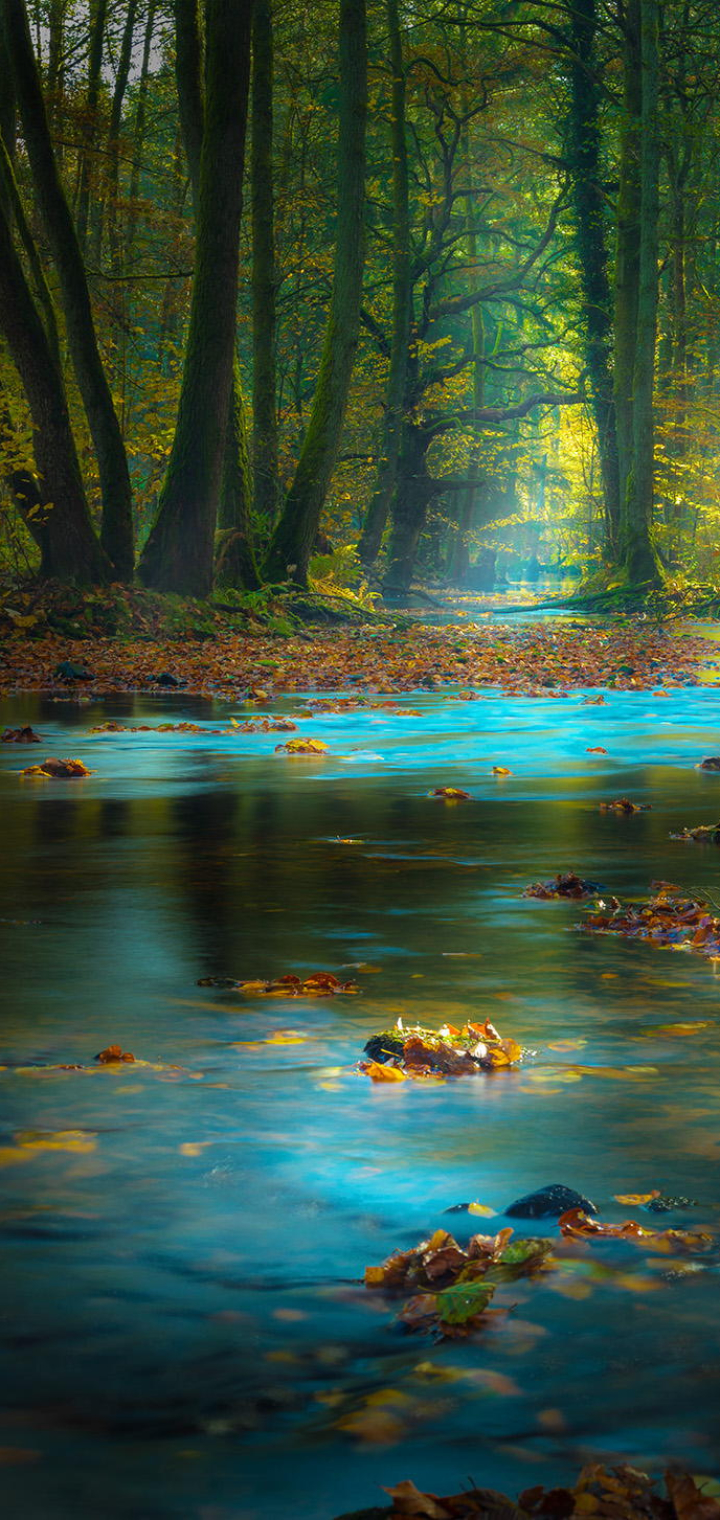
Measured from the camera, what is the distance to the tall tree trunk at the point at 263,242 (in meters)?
27.7

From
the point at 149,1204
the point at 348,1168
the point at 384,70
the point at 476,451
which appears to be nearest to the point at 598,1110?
the point at 348,1168

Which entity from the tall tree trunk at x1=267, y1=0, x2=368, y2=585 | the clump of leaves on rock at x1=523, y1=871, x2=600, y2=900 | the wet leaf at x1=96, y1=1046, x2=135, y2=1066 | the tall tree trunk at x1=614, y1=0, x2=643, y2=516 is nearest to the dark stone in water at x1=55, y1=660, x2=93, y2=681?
the tall tree trunk at x1=267, y1=0, x2=368, y2=585

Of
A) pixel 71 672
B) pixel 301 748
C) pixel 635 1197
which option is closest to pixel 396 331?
pixel 71 672

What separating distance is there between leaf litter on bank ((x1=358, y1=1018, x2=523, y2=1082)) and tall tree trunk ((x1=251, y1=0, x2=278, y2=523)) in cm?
2471

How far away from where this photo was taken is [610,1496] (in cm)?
206

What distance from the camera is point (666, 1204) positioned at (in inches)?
124

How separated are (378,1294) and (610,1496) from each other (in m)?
0.77

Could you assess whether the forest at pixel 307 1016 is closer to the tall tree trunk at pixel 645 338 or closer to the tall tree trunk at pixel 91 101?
the tall tree trunk at pixel 91 101

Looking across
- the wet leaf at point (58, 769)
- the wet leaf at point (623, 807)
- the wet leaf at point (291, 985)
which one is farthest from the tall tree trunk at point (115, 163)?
the wet leaf at point (291, 985)

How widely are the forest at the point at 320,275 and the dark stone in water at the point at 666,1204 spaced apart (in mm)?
19668

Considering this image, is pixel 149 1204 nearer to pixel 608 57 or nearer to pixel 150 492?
pixel 150 492

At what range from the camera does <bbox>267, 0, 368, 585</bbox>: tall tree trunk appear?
86.1 ft

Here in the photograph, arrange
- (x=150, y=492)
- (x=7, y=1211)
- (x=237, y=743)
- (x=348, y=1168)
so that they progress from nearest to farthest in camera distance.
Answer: (x=7, y=1211) < (x=348, y=1168) < (x=237, y=743) < (x=150, y=492)

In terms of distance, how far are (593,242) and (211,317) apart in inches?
739
